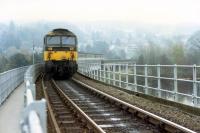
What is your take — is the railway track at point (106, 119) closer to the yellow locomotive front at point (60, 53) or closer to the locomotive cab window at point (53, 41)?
the yellow locomotive front at point (60, 53)

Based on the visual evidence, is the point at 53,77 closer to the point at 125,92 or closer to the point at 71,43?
the point at 71,43

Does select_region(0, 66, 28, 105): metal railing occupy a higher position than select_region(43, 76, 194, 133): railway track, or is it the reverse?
select_region(0, 66, 28, 105): metal railing

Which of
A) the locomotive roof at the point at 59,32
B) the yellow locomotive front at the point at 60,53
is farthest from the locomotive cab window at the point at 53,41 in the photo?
the locomotive roof at the point at 59,32

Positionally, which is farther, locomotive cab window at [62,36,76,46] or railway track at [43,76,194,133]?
locomotive cab window at [62,36,76,46]

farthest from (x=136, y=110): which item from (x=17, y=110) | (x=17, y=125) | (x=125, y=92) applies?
(x=125, y=92)

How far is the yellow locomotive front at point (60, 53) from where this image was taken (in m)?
34.6

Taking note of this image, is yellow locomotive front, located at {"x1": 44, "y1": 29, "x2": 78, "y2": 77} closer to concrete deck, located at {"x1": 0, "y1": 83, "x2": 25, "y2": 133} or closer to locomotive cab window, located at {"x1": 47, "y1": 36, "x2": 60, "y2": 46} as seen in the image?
locomotive cab window, located at {"x1": 47, "y1": 36, "x2": 60, "y2": 46}

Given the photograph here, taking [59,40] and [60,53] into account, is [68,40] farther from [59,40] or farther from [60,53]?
[60,53]

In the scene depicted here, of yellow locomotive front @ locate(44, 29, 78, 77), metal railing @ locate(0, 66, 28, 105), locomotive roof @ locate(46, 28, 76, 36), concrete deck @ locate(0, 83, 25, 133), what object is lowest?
concrete deck @ locate(0, 83, 25, 133)

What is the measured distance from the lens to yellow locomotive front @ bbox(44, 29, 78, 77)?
3456 cm

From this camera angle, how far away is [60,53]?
115 feet

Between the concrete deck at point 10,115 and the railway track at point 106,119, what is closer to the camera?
the railway track at point 106,119

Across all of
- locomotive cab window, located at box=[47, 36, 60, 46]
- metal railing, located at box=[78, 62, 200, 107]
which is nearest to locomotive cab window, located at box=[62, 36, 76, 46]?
locomotive cab window, located at box=[47, 36, 60, 46]

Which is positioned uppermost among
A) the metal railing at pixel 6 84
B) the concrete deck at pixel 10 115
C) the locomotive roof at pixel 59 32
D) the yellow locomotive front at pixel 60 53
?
the locomotive roof at pixel 59 32
